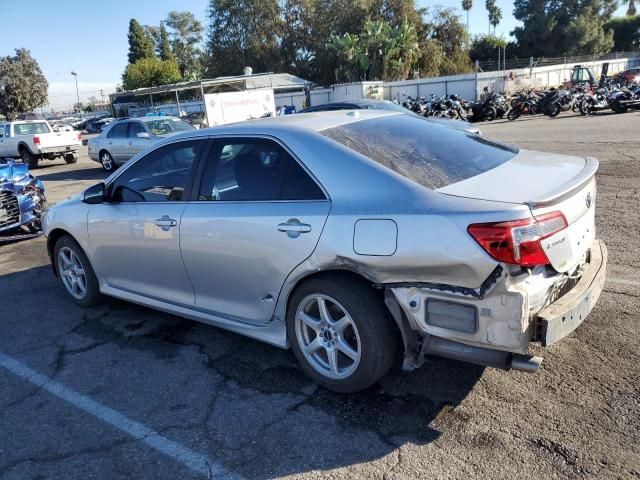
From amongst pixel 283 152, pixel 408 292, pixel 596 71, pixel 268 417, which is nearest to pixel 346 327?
pixel 408 292

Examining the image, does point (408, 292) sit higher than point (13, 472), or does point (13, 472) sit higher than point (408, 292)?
point (408, 292)

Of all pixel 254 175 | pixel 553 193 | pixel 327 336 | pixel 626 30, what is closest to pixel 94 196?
pixel 254 175

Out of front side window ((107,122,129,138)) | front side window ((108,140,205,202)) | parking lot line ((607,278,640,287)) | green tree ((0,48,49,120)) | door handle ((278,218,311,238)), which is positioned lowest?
parking lot line ((607,278,640,287))

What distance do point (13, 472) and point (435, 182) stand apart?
109 inches

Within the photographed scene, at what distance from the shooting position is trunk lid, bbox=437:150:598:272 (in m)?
2.67

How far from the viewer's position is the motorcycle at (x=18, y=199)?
25.0 feet

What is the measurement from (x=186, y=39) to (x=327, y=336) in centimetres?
10020

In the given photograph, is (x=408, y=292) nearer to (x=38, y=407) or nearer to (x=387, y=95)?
(x=38, y=407)

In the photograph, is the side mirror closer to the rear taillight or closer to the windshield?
the rear taillight

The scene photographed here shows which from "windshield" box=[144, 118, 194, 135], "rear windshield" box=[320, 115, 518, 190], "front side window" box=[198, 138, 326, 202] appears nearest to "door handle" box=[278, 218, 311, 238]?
"front side window" box=[198, 138, 326, 202]

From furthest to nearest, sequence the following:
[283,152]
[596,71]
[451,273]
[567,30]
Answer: [567,30] → [596,71] → [283,152] → [451,273]

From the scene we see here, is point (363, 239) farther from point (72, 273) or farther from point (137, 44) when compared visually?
point (137, 44)

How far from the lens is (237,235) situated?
342 centimetres

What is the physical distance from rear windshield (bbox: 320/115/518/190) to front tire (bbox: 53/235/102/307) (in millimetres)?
2798
